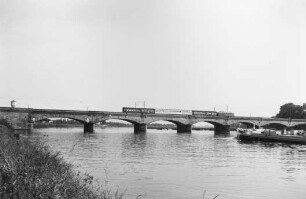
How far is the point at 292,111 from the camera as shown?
179 metres

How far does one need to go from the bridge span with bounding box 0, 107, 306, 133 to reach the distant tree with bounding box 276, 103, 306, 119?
2747 cm

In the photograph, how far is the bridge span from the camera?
91562 millimetres

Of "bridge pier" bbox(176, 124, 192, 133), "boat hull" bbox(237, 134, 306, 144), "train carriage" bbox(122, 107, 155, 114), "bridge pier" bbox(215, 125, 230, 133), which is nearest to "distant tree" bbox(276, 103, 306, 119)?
"bridge pier" bbox(215, 125, 230, 133)

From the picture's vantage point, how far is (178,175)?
24016mm

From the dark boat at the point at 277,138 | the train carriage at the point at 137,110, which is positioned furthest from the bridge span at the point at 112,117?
the dark boat at the point at 277,138

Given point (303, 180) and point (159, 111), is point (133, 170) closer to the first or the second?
point (303, 180)

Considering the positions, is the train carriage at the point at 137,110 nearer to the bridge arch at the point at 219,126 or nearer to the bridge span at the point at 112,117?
the bridge span at the point at 112,117

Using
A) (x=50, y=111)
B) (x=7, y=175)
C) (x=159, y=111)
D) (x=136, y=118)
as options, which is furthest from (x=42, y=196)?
(x=159, y=111)

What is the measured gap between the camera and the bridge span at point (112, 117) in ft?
300

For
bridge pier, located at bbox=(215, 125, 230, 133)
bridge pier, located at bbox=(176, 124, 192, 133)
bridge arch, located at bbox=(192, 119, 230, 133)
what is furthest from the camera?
bridge pier, located at bbox=(215, 125, 230, 133)

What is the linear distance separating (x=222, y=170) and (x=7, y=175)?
1902cm

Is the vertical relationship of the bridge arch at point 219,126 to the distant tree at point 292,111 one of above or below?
below

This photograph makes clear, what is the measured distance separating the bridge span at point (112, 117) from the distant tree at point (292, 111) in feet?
90.1

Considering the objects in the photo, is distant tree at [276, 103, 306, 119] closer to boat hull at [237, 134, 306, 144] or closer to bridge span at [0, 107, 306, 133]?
bridge span at [0, 107, 306, 133]
